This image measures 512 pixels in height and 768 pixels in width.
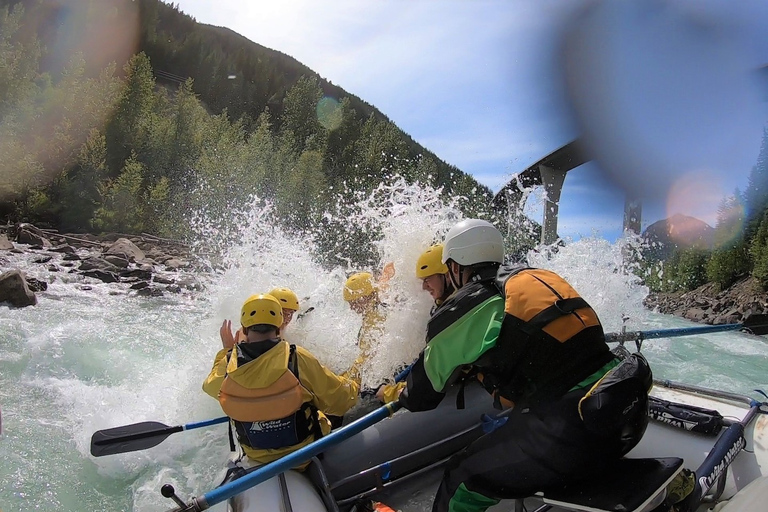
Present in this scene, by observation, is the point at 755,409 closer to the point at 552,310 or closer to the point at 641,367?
the point at 641,367

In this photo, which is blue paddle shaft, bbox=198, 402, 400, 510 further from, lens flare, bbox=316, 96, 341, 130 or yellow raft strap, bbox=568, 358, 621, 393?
lens flare, bbox=316, 96, 341, 130

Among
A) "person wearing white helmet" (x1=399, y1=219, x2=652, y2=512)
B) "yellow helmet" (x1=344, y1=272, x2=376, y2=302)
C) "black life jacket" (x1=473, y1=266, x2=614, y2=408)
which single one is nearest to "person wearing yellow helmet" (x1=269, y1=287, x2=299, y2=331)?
"yellow helmet" (x1=344, y1=272, x2=376, y2=302)

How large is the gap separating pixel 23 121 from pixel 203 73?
5385cm

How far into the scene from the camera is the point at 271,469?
244 cm

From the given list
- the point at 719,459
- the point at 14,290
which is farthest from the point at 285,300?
the point at 14,290

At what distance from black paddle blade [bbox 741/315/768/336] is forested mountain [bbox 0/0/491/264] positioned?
26.9 feet

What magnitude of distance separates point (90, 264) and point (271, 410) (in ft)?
58.5

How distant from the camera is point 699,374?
10.8 metres

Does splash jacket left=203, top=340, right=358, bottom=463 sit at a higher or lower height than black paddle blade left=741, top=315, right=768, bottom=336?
lower

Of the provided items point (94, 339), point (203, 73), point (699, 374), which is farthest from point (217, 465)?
point (203, 73)

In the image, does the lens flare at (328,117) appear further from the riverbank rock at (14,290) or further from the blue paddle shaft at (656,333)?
the blue paddle shaft at (656,333)

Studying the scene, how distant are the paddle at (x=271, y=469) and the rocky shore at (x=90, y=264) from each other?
37.1 feet

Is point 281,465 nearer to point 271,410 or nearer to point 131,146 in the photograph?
point 271,410

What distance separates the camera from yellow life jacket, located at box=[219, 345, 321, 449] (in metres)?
2.87
